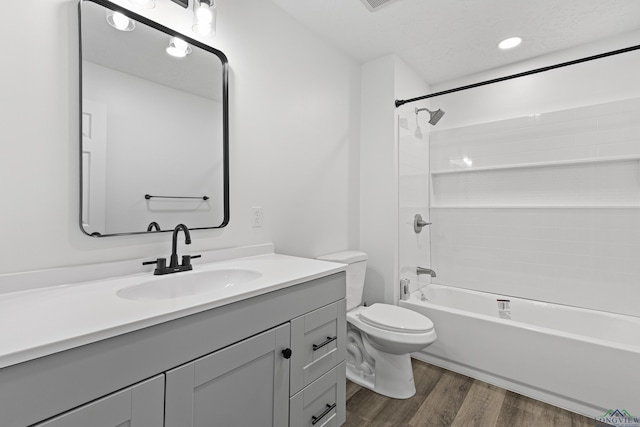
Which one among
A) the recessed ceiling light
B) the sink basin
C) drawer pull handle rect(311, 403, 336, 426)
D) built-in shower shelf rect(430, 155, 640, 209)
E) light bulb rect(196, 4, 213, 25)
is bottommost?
drawer pull handle rect(311, 403, 336, 426)

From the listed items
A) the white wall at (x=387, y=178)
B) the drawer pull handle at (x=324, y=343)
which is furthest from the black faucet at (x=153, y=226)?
the white wall at (x=387, y=178)

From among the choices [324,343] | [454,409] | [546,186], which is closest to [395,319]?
[454,409]

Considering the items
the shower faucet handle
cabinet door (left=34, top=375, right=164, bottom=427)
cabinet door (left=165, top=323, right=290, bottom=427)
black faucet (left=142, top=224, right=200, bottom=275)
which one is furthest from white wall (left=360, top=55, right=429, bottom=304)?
cabinet door (left=34, top=375, right=164, bottom=427)

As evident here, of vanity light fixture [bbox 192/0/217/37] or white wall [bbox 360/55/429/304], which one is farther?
white wall [bbox 360/55/429/304]

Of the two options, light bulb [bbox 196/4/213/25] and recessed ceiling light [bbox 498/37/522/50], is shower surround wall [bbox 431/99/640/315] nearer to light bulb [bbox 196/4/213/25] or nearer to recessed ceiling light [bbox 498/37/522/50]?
recessed ceiling light [bbox 498/37/522/50]

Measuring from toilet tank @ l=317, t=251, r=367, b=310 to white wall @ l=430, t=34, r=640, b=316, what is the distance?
108 centimetres

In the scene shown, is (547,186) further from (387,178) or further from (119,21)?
(119,21)

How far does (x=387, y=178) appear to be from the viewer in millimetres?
2393

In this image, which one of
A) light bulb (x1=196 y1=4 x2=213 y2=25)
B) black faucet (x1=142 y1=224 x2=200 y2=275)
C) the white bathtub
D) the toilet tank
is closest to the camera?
black faucet (x1=142 y1=224 x2=200 y2=275)

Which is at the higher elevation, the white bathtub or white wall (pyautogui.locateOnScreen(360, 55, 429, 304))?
white wall (pyautogui.locateOnScreen(360, 55, 429, 304))

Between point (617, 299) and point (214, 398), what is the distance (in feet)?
8.90

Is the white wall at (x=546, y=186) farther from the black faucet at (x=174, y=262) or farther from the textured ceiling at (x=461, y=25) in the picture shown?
the black faucet at (x=174, y=262)

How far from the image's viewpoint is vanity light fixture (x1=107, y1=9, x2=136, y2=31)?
3.84ft

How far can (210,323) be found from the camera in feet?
2.91
